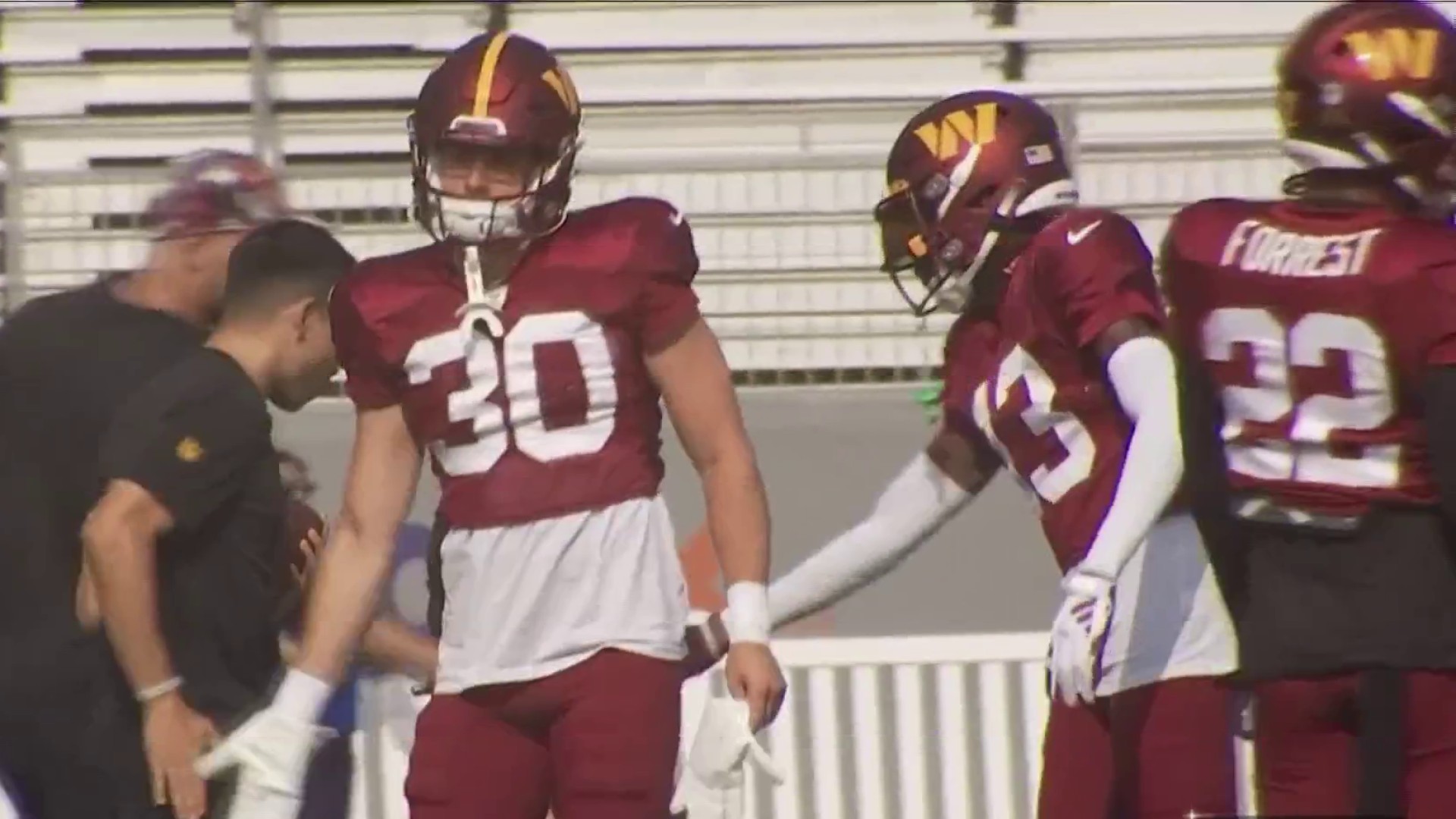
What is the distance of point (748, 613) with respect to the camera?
363 centimetres

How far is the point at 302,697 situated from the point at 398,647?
1.98 feet

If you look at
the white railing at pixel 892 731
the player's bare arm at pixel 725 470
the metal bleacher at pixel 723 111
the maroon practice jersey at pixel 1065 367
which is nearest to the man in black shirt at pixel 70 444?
the player's bare arm at pixel 725 470

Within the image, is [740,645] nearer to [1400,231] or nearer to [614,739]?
[614,739]

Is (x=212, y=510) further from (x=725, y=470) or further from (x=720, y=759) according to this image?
(x=720, y=759)

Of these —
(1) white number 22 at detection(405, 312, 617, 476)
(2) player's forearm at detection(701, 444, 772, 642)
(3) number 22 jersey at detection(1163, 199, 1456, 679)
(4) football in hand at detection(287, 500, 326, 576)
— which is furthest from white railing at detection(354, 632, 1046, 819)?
(3) number 22 jersey at detection(1163, 199, 1456, 679)

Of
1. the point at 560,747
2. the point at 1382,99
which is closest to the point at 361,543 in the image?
the point at 560,747

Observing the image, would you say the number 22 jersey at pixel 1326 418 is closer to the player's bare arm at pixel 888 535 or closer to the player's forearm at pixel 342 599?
the player's bare arm at pixel 888 535

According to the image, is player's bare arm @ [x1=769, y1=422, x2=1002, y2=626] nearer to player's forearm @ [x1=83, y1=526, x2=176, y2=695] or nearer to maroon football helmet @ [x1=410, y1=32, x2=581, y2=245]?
maroon football helmet @ [x1=410, y1=32, x2=581, y2=245]

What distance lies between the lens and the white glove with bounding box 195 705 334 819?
366 centimetres

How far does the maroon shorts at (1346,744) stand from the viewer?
3.29 metres

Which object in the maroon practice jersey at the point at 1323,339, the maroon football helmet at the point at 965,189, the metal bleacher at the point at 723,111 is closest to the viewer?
the maroon practice jersey at the point at 1323,339

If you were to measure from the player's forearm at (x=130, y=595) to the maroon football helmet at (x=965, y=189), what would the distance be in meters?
1.22

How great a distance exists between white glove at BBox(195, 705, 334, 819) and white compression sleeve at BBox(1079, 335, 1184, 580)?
3.65 feet

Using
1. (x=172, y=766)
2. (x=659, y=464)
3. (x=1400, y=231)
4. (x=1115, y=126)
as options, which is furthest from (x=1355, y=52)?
(x=1115, y=126)
